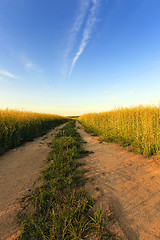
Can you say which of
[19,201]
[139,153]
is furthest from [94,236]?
[139,153]

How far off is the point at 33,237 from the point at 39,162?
100 inches

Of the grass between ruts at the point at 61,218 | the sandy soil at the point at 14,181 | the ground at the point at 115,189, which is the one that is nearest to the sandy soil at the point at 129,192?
the ground at the point at 115,189

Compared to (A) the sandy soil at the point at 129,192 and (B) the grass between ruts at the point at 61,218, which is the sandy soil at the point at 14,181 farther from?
(A) the sandy soil at the point at 129,192

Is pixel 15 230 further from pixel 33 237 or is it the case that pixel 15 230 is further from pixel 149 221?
pixel 149 221

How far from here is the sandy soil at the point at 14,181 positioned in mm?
1701

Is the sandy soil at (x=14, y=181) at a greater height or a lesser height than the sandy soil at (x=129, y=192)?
lesser

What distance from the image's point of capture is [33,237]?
1.39 meters

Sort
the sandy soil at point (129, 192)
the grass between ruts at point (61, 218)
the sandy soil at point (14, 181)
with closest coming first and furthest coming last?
the grass between ruts at point (61, 218), the sandy soil at point (129, 192), the sandy soil at point (14, 181)

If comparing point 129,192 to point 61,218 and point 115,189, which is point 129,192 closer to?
point 115,189

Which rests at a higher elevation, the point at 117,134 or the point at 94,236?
the point at 117,134

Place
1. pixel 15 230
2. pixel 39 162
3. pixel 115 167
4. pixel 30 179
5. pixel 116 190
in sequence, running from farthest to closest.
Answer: pixel 39 162 → pixel 115 167 → pixel 30 179 → pixel 116 190 → pixel 15 230

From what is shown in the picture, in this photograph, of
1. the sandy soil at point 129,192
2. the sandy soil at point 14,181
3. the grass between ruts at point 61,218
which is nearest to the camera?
the grass between ruts at point 61,218

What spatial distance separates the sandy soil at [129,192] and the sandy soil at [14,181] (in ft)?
4.55

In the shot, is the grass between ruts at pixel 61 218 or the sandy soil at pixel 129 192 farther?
the sandy soil at pixel 129 192
